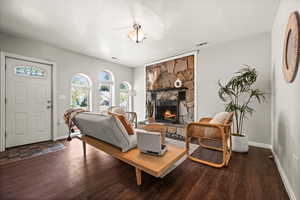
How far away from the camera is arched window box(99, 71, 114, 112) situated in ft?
14.6

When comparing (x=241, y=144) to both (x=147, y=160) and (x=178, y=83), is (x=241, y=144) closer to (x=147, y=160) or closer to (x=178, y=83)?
(x=147, y=160)

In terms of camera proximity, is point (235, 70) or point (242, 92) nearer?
point (242, 92)

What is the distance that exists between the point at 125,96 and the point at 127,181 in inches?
161

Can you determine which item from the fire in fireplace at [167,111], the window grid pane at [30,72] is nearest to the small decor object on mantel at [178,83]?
the fire in fireplace at [167,111]

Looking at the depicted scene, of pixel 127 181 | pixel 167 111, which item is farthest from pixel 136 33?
pixel 167 111

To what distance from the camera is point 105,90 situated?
459 centimetres

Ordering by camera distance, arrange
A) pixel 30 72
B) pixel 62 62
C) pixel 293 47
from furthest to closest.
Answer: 1. pixel 62 62
2. pixel 30 72
3. pixel 293 47

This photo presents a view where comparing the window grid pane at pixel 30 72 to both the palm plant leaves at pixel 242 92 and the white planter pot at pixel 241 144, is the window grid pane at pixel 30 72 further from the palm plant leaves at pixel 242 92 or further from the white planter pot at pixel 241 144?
the white planter pot at pixel 241 144

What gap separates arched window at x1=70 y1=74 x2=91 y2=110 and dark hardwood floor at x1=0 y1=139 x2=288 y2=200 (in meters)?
2.04

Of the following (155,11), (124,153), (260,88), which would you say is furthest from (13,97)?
(260,88)

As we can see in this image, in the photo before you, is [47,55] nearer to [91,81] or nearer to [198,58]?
[91,81]

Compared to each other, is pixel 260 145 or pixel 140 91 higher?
pixel 140 91

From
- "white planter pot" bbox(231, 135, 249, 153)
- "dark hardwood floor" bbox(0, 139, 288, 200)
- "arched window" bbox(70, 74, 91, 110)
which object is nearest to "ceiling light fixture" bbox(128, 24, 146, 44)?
"dark hardwood floor" bbox(0, 139, 288, 200)

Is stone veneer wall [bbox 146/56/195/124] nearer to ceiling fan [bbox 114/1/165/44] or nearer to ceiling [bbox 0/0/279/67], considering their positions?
ceiling [bbox 0/0/279/67]
